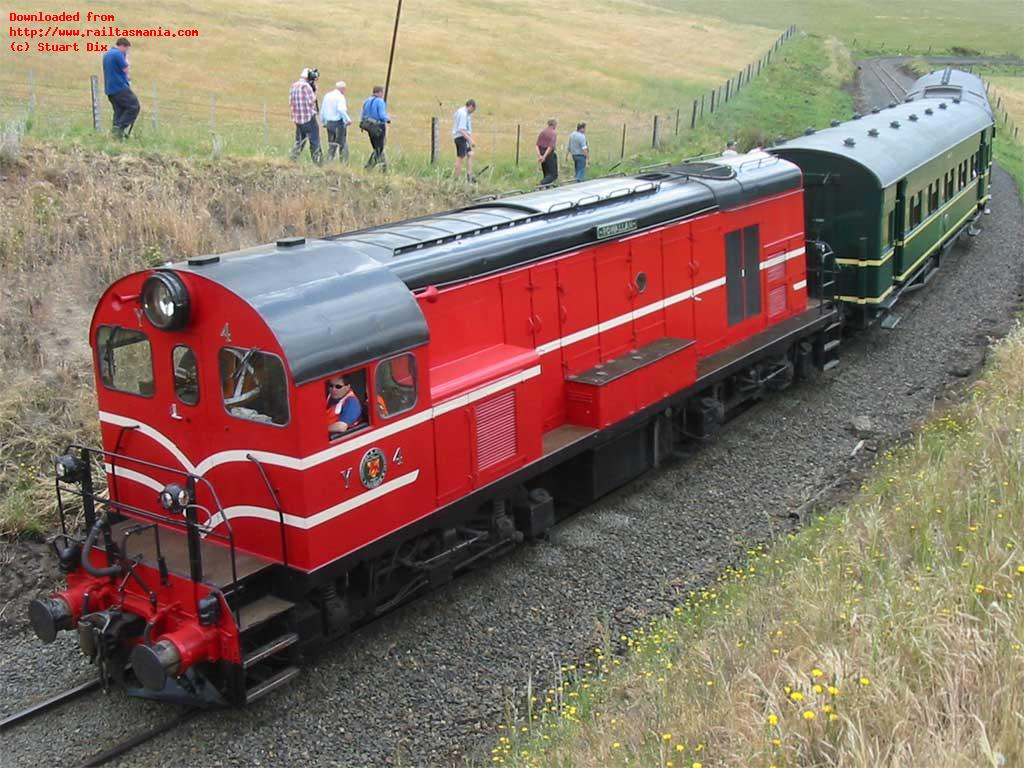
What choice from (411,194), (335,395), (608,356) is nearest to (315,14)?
(411,194)

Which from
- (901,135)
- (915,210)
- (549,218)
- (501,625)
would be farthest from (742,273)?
(501,625)

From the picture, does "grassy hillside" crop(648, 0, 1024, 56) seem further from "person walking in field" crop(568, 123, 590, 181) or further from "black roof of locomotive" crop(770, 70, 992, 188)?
"person walking in field" crop(568, 123, 590, 181)

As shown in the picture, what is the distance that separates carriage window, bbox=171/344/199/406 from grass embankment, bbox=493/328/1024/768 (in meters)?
3.41

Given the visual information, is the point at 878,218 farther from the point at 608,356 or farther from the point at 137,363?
the point at 137,363

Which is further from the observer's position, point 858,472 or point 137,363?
point 858,472

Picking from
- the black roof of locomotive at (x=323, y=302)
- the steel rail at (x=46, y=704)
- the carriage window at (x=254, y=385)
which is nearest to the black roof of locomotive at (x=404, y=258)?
the black roof of locomotive at (x=323, y=302)

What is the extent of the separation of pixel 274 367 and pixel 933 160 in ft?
49.4

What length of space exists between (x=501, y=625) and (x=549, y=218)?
4.22 meters

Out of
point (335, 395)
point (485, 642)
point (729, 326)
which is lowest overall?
point (485, 642)

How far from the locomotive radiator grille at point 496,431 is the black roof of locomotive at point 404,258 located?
1.15 metres

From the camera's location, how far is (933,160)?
18.6 metres

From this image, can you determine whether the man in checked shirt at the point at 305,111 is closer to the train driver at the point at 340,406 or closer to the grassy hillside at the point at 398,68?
the grassy hillside at the point at 398,68

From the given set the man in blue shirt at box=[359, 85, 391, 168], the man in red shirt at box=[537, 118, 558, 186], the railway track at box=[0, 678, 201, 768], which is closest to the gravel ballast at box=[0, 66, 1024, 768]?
the railway track at box=[0, 678, 201, 768]

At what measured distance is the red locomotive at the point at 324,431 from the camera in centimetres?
740
